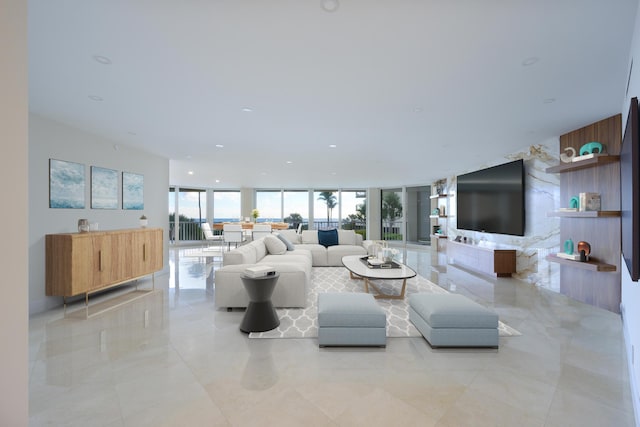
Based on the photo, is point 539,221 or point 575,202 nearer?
point 575,202

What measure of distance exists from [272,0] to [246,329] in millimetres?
2896

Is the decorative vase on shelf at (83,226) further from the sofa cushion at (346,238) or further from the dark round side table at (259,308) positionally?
the sofa cushion at (346,238)

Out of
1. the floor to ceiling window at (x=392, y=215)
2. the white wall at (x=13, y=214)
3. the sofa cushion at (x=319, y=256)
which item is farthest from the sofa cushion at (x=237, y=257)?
the floor to ceiling window at (x=392, y=215)

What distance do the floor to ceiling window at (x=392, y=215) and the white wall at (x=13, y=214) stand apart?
449 inches

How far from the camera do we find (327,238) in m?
6.96

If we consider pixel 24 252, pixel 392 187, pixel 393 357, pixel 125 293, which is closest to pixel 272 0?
pixel 24 252

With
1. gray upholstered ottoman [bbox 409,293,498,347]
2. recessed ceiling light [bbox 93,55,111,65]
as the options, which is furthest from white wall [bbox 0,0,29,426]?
gray upholstered ottoman [bbox 409,293,498,347]

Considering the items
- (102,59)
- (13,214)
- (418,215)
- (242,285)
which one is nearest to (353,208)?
(418,215)

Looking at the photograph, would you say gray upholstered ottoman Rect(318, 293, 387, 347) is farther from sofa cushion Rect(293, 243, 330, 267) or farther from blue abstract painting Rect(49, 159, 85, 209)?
blue abstract painting Rect(49, 159, 85, 209)

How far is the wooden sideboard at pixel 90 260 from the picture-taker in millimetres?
3553

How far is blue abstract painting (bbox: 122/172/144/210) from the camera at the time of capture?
5.19 metres

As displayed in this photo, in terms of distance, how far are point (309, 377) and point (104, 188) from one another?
4.78 meters

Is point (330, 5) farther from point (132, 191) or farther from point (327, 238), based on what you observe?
point (327, 238)

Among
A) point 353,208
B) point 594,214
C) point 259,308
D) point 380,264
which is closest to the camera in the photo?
point 259,308
